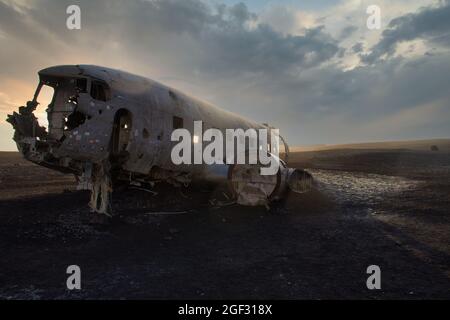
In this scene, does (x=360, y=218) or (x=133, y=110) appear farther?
(x=360, y=218)

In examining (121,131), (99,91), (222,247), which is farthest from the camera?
(121,131)

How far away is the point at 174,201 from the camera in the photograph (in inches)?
636

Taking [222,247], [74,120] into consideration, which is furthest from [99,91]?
[222,247]

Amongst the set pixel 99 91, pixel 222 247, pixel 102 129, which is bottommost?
pixel 222 247

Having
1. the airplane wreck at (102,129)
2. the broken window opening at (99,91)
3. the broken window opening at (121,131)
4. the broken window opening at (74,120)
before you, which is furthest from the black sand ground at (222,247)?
the broken window opening at (99,91)

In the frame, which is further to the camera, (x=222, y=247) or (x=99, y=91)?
(x=99, y=91)

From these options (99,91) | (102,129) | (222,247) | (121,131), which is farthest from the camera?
(121,131)

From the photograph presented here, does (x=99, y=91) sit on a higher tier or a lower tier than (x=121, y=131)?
higher

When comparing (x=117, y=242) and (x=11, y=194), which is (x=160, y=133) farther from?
(x=11, y=194)

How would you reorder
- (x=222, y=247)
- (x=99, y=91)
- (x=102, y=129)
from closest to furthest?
(x=222, y=247), (x=102, y=129), (x=99, y=91)

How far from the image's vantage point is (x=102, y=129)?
11.2 m

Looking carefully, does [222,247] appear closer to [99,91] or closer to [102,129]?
[102,129]
